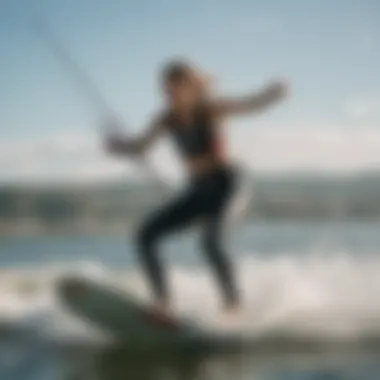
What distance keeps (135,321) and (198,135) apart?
388mm

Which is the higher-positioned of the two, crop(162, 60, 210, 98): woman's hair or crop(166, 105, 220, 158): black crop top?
crop(162, 60, 210, 98): woman's hair

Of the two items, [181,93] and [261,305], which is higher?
[181,93]

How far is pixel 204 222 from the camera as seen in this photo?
1744 mm

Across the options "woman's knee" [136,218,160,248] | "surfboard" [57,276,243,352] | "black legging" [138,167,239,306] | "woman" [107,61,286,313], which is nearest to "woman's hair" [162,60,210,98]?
"woman" [107,61,286,313]

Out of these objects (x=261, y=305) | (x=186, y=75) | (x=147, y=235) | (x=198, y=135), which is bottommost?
(x=261, y=305)

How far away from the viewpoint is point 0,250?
5.91ft

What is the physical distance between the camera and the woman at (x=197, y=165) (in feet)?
5.68

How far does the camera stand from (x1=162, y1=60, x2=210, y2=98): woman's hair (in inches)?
68.6

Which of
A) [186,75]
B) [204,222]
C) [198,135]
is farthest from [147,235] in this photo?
[186,75]

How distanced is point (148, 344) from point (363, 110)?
63 centimetres

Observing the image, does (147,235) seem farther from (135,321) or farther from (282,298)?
(282,298)

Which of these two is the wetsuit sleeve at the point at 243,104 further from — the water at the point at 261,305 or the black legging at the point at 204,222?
the water at the point at 261,305

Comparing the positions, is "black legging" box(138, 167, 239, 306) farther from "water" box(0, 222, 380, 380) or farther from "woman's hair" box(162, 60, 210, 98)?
"woman's hair" box(162, 60, 210, 98)

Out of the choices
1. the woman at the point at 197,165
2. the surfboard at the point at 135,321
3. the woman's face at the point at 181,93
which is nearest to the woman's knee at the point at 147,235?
the woman at the point at 197,165
